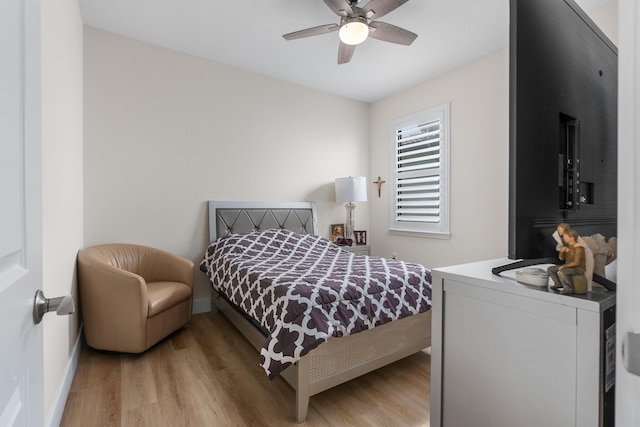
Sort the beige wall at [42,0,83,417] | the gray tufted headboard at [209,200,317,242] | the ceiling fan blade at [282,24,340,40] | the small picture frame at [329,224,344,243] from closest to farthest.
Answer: the beige wall at [42,0,83,417] → the ceiling fan blade at [282,24,340,40] → the gray tufted headboard at [209,200,317,242] → the small picture frame at [329,224,344,243]

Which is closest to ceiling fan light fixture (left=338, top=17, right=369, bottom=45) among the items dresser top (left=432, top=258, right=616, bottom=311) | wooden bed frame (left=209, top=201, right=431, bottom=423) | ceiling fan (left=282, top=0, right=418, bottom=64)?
ceiling fan (left=282, top=0, right=418, bottom=64)

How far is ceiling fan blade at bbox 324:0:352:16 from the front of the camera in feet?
6.68

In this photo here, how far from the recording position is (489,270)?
3.19 ft

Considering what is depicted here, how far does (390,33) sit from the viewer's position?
2371 mm

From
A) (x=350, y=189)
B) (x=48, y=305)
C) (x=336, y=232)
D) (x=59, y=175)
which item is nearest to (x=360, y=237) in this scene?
(x=336, y=232)

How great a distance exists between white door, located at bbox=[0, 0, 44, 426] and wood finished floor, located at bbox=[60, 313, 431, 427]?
1194 millimetres

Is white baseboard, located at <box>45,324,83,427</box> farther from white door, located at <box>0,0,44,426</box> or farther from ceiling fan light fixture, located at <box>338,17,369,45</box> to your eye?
ceiling fan light fixture, located at <box>338,17,369,45</box>

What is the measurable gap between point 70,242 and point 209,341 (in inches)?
49.1

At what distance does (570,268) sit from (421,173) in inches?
127

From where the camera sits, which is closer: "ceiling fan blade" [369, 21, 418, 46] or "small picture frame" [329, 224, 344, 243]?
"ceiling fan blade" [369, 21, 418, 46]

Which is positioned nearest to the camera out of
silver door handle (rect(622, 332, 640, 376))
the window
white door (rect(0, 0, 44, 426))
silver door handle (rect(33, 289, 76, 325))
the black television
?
silver door handle (rect(622, 332, 640, 376))

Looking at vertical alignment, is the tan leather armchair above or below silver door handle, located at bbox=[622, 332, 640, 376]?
below

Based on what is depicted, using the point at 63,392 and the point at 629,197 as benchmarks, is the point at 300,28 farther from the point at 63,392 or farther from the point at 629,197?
the point at 63,392

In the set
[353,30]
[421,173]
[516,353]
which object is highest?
[353,30]
